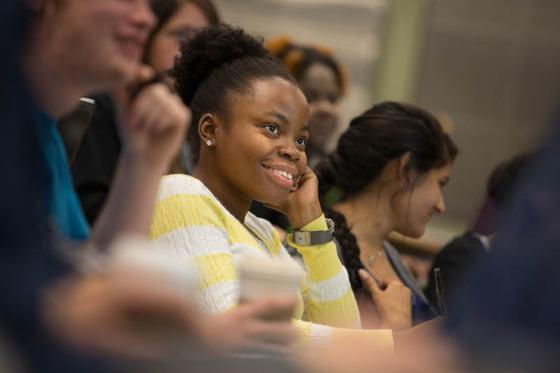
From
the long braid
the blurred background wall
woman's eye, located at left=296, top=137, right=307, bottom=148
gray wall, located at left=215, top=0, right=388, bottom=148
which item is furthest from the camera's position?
the blurred background wall

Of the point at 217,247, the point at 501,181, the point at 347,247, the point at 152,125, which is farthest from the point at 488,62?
the point at 152,125

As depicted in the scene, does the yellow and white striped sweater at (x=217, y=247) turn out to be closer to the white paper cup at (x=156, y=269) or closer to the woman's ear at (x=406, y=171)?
the white paper cup at (x=156, y=269)

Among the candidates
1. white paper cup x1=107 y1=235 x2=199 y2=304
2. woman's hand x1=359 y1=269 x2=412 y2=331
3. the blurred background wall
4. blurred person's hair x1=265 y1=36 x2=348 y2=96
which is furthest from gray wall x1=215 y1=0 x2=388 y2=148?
white paper cup x1=107 y1=235 x2=199 y2=304

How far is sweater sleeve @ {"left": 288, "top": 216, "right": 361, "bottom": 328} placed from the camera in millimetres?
2443

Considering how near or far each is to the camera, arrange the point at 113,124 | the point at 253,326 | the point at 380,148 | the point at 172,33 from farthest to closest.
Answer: the point at 172,33, the point at 380,148, the point at 113,124, the point at 253,326

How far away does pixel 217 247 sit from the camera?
2035mm

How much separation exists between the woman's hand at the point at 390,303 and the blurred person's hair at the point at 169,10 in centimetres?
89

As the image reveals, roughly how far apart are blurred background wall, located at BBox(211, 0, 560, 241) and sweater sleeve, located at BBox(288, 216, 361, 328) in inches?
145

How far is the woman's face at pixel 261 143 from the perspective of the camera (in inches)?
92.1

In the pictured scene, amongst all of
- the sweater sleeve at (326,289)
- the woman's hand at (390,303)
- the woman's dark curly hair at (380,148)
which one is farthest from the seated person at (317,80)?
the sweater sleeve at (326,289)

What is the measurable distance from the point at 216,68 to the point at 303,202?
1.15ft

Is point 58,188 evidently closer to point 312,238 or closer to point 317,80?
point 312,238

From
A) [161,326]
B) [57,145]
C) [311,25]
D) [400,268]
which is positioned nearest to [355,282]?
[400,268]

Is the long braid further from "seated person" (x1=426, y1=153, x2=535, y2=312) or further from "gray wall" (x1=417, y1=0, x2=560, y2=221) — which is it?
"gray wall" (x1=417, y1=0, x2=560, y2=221)
